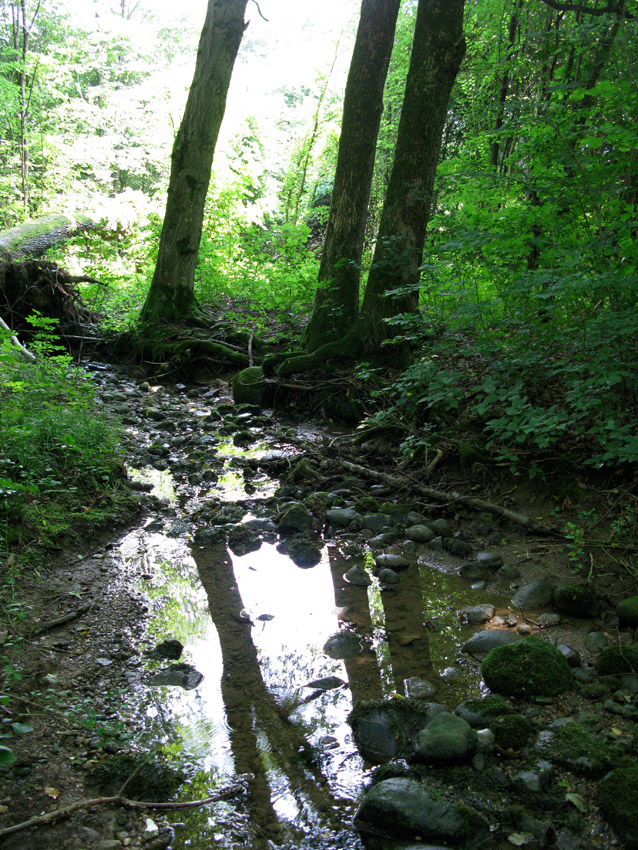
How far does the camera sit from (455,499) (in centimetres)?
441

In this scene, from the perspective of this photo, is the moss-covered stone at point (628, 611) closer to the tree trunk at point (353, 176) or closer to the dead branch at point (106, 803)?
the dead branch at point (106, 803)

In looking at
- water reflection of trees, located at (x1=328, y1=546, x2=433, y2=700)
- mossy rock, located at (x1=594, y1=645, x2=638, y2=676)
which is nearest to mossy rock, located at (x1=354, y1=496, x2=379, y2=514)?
water reflection of trees, located at (x1=328, y1=546, x2=433, y2=700)

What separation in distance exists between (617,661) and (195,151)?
8.98m

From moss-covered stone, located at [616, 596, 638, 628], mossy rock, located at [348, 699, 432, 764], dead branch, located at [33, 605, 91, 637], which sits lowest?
dead branch, located at [33, 605, 91, 637]

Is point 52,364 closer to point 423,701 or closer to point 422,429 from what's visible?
point 422,429

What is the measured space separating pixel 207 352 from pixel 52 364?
4.12m

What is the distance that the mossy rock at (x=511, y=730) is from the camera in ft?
7.31

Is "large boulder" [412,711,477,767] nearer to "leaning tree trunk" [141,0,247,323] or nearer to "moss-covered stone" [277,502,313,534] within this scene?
"moss-covered stone" [277,502,313,534]

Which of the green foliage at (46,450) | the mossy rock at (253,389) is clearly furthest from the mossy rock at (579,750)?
the mossy rock at (253,389)

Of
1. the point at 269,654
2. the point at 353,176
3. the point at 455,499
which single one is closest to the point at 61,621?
the point at 269,654

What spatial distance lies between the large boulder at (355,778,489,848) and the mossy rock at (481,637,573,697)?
76 cm

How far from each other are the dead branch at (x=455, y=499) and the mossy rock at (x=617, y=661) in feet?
4.00

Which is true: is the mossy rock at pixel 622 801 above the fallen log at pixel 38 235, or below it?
below

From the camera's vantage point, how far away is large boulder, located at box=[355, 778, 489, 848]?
6.02 ft
